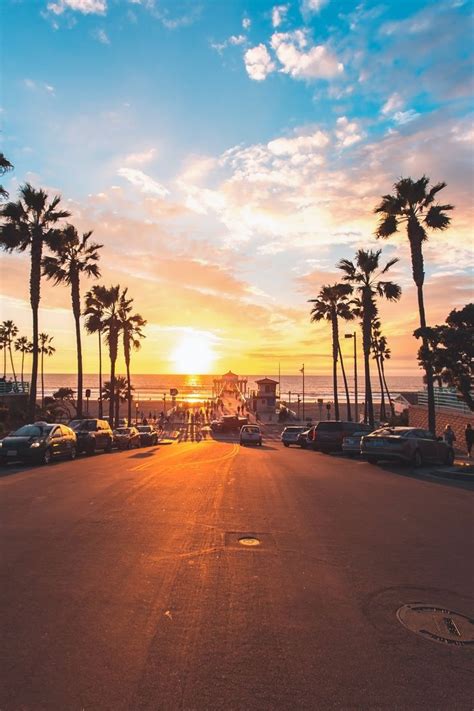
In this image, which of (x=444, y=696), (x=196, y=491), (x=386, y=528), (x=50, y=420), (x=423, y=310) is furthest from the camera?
(x=50, y=420)

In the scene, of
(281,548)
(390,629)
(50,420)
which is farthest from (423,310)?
(50,420)

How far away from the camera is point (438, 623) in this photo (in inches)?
200

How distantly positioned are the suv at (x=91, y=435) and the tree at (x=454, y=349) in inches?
608

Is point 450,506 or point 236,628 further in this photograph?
point 450,506

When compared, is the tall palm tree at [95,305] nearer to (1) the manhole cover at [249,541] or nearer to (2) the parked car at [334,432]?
(2) the parked car at [334,432]

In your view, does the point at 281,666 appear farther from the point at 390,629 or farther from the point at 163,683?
the point at 390,629

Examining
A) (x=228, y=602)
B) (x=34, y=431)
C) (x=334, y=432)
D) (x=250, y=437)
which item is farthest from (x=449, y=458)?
(x=250, y=437)

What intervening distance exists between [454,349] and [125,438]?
20.8 m

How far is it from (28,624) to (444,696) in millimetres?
3368

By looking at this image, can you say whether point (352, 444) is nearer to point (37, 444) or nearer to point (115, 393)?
point (37, 444)

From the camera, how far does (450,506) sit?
1156cm

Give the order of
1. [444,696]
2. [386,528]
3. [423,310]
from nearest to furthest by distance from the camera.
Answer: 1. [444,696]
2. [386,528]
3. [423,310]

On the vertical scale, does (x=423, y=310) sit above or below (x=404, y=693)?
above

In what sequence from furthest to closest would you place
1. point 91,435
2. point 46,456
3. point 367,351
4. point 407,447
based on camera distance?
point 367,351
point 91,435
point 46,456
point 407,447
